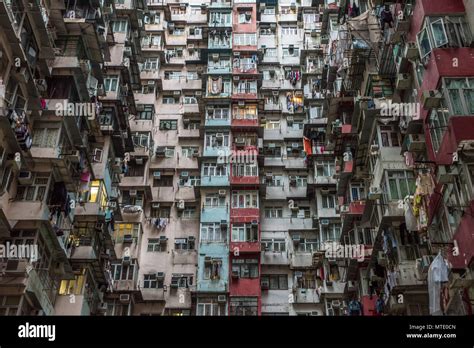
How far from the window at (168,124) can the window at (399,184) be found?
21.4m

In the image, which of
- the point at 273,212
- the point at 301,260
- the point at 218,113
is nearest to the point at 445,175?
the point at 301,260

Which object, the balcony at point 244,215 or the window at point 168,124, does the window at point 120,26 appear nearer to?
the window at point 168,124

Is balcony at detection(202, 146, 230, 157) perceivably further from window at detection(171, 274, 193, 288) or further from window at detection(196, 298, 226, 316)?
window at detection(196, 298, 226, 316)

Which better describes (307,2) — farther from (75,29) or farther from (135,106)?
(75,29)

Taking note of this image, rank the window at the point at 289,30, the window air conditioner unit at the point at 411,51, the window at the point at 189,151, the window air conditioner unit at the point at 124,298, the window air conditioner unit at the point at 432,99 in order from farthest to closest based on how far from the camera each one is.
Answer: the window at the point at 289,30, the window at the point at 189,151, the window air conditioner unit at the point at 124,298, the window air conditioner unit at the point at 411,51, the window air conditioner unit at the point at 432,99

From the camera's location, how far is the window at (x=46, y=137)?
25750mm

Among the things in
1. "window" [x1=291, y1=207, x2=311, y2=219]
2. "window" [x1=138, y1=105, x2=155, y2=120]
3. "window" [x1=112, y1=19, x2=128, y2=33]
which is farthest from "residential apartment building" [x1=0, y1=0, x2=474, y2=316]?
"window" [x1=112, y1=19, x2=128, y2=33]

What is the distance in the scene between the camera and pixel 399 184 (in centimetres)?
2519

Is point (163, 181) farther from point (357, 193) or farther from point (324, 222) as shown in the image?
point (357, 193)

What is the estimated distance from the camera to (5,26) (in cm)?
2233

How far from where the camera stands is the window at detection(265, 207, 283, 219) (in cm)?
3948

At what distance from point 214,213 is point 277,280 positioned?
591cm

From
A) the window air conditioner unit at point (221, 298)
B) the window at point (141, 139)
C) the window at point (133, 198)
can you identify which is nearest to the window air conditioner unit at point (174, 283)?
the window air conditioner unit at point (221, 298)

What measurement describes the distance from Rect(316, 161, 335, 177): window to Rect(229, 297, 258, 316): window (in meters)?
10.1
